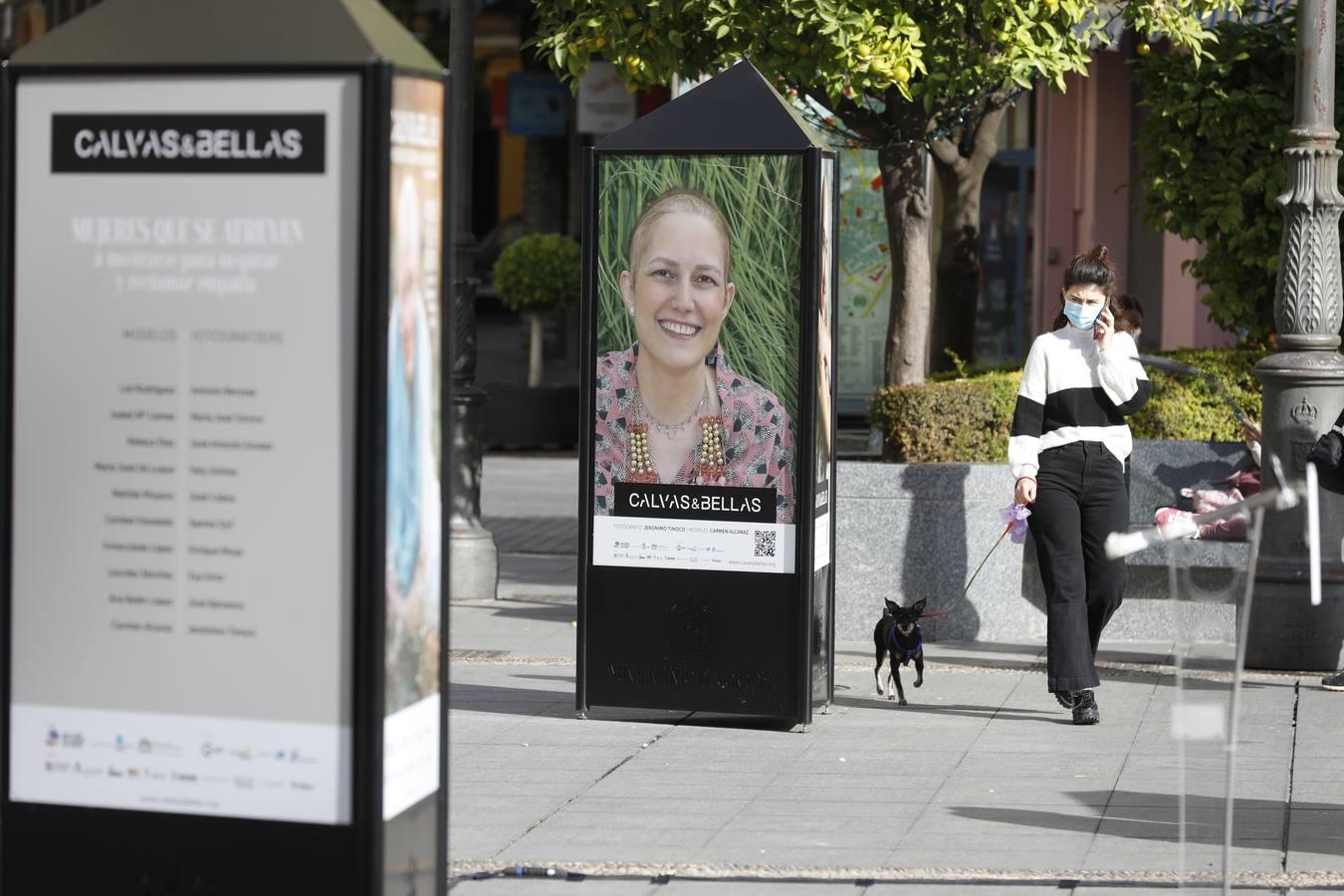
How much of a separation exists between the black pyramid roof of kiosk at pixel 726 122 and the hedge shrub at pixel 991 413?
2.62 meters

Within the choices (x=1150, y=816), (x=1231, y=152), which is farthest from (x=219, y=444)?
(x=1231, y=152)

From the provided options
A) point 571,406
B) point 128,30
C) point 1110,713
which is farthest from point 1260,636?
point 571,406

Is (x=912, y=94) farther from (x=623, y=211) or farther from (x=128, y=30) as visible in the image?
(x=128, y=30)

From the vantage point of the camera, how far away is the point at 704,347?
312 inches

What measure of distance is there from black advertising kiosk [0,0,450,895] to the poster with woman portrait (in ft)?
11.8

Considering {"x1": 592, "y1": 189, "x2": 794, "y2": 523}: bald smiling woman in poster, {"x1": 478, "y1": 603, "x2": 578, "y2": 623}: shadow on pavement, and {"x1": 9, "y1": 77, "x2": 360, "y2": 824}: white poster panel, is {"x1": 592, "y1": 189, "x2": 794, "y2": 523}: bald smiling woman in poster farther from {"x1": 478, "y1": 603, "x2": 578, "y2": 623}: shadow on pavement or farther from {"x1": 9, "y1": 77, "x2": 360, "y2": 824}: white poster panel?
{"x1": 9, "y1": 77, "x2": 360, "y2": 824}: white poster panel

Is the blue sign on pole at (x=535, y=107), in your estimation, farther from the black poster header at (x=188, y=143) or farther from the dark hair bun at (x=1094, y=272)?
the black poster header at (x=188, y=143)

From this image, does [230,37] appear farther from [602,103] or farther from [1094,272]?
[602,103]

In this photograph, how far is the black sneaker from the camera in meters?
8.16

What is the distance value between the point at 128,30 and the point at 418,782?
162cm

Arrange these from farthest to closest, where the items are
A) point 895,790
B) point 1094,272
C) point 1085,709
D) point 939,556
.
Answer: point 939,556 < point 1085,709 < point 1094,272 < point 895,790

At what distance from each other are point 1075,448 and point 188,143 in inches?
187

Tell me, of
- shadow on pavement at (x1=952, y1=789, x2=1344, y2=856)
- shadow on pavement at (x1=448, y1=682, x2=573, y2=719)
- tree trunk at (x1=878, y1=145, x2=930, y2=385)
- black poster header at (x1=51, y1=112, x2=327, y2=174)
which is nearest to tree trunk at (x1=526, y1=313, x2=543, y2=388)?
tree trunk at (x1=878, y1=145, x2=930, y2=385)

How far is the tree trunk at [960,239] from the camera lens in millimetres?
13320
